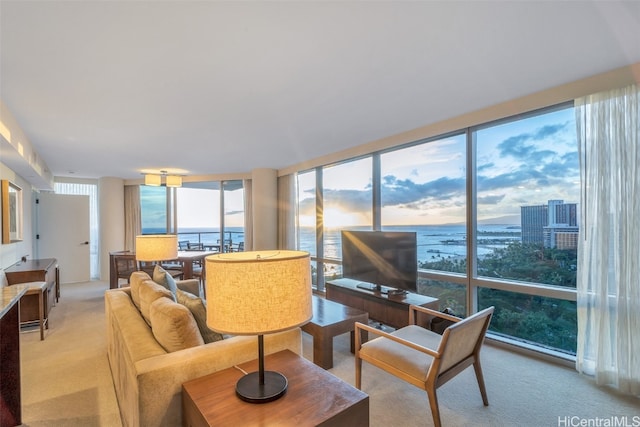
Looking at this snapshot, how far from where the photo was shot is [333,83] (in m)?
2.45

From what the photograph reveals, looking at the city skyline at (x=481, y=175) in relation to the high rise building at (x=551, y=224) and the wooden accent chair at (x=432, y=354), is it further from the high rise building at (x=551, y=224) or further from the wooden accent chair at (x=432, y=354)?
the wooden accent chair at (x=432, y=354)

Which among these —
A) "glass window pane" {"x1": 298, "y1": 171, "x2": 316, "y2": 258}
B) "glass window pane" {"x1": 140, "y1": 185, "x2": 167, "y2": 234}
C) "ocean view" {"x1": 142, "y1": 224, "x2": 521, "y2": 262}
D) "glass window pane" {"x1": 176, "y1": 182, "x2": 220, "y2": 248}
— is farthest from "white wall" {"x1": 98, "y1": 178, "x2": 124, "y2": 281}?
"ocean view" {"x1": 142, "y1": 224, "x2": 521, "y2": 262}

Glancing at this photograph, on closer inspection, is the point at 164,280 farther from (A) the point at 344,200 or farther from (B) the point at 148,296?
(A) the point at 344,200

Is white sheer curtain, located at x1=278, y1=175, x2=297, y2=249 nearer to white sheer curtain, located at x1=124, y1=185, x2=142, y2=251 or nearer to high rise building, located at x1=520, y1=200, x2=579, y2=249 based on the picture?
white sheer curtain, located at x1=124, y1=185, x2=142, y2=251

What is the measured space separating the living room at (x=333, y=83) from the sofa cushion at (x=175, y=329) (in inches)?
64.1

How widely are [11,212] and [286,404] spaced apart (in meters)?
4.98

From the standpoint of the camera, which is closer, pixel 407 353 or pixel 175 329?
pixel 175 329

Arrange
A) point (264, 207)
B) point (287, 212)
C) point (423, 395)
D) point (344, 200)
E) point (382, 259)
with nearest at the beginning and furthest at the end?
1. point (423, 395)
2. point (382, 259)
3. point (344, 200)
4. point (287, 212)
5. point (264, 207)

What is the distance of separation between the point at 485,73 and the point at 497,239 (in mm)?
1703

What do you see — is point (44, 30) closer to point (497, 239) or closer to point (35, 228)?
point (497, 239)

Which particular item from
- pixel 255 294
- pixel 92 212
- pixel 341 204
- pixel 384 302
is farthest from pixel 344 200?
pixel 92 212

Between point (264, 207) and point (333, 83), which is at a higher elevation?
point (333, 83)

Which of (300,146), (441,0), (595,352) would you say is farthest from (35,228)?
(595,352)

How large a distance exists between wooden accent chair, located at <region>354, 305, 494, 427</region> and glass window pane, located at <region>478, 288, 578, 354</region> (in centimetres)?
122
